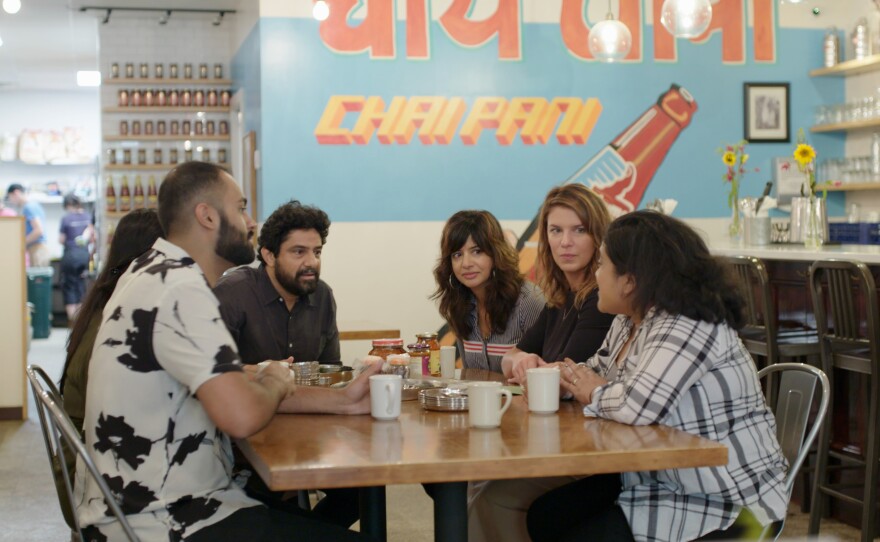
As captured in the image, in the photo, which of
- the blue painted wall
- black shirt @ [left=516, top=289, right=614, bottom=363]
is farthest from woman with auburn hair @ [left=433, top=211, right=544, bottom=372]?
the blue painted wall

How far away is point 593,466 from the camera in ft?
6.34

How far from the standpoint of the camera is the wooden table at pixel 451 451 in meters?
1.86

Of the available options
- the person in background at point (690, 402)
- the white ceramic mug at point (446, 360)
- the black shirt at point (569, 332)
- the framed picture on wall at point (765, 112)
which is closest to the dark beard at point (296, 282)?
the white ceramic mug at point (446, 360)

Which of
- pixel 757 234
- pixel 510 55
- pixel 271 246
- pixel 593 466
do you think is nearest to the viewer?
pixel 593 466

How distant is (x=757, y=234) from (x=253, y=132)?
374cm

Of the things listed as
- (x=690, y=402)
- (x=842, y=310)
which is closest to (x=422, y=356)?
(x=690, y=402)

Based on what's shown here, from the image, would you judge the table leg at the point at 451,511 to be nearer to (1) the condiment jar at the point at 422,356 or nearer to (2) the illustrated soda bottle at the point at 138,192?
(1) the condiment jar at the point at 422,356

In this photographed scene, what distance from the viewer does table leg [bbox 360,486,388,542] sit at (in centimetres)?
281

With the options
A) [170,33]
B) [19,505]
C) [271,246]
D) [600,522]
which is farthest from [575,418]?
[170,33]

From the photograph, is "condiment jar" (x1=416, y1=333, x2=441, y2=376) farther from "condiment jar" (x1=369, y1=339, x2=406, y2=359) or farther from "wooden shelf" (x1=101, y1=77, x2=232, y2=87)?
"wooden shelf" (x1=101, y1=77, x2=232, y2=87)

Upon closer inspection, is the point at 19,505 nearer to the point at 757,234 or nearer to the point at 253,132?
the point at 253,132

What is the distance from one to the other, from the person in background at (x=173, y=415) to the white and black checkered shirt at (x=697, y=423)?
65cm

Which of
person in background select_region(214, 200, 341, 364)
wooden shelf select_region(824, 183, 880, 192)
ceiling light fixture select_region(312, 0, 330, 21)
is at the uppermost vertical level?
ceiling light fixture select_region(312, 0, 330, 21)

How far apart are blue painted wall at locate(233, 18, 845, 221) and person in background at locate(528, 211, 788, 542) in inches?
189
